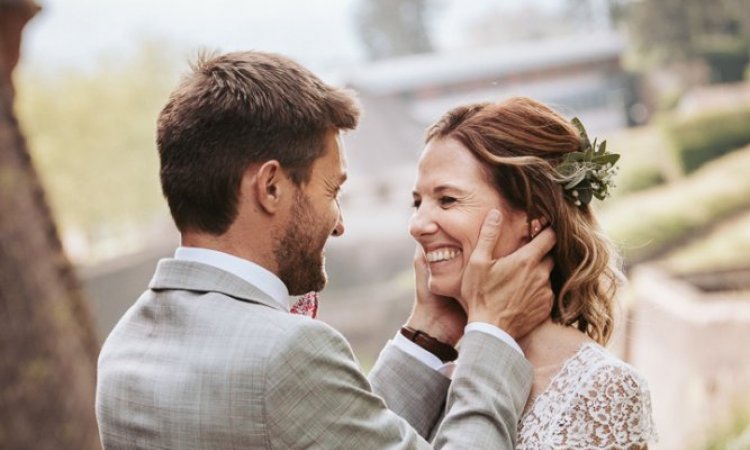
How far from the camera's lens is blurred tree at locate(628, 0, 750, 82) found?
12.0m

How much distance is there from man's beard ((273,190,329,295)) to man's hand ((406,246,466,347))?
→ 1.51ft

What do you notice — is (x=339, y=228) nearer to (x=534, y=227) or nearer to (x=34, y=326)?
(x=534, y=227)

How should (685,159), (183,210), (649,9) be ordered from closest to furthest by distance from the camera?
1. (183,210)
2. (685,159)
3. (649,9)

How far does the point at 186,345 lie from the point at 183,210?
259mm

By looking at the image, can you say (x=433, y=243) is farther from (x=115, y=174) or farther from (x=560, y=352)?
(x=115, y=174)

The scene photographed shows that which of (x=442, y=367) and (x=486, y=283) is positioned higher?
(x=486, y=283)

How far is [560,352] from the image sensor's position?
6.70 feet

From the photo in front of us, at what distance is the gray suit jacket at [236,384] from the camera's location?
146 cm

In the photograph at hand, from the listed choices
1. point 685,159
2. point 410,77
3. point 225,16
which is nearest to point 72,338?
point 685,159

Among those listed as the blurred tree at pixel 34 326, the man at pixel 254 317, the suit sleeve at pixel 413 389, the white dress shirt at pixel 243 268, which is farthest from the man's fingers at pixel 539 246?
the blurred tree at pixel 34 326

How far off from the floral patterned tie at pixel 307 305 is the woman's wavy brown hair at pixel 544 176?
491 mm

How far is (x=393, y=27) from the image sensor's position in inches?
735

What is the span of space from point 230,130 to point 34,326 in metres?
2.76

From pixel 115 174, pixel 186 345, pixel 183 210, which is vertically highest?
pixel 183 210
